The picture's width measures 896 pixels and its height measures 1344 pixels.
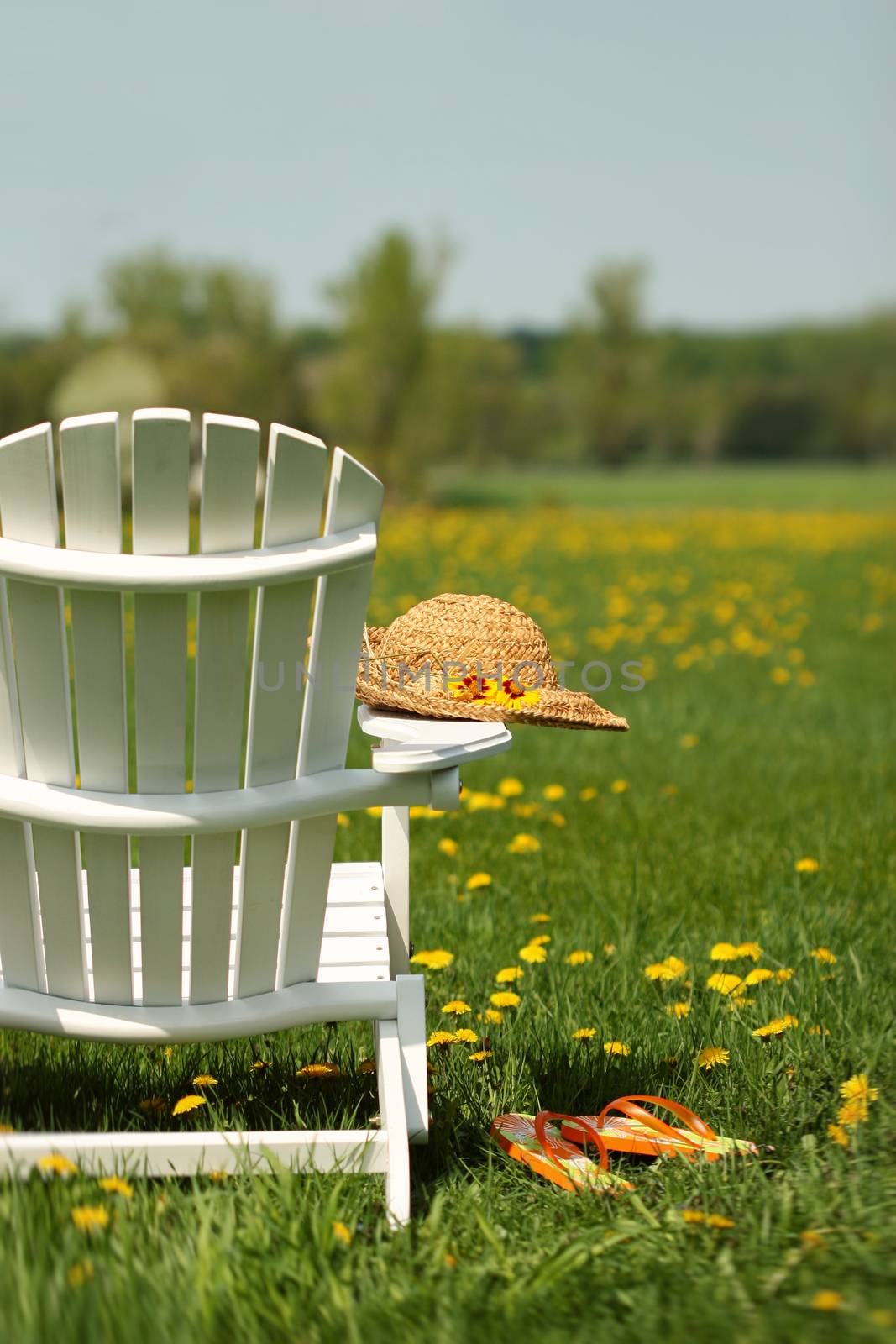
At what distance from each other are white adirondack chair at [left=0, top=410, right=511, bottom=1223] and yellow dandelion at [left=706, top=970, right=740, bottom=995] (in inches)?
39.8

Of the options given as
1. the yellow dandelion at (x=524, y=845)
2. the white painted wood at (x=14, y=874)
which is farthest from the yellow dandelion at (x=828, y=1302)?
the yellow dandelion at (x=524, y=845)

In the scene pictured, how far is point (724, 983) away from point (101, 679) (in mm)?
1602

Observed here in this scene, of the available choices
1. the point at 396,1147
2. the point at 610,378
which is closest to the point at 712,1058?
the point at 396,1147

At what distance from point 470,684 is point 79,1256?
109cm

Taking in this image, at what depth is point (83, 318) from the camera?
30.3 metres

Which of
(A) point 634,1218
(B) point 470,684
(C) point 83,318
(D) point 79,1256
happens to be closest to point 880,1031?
(A) point 634,1218

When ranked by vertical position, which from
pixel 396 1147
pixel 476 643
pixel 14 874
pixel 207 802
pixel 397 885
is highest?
pixel 476 643

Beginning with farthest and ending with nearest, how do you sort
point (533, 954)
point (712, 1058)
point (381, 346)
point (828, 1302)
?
point (381, 346) < point (533, 954) < point (712, 1058) < point (828, 1302)

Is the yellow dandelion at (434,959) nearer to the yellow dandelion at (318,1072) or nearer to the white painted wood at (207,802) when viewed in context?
the yellow dandelion at (318,1072)

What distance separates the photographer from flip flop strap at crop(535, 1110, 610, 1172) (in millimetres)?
2070

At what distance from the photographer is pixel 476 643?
7.63 ft

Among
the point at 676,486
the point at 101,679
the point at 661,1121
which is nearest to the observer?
the point at 101,679

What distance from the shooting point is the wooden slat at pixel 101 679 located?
5.40 feet

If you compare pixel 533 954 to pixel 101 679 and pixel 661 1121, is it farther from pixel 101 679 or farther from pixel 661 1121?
pixel 101 679
